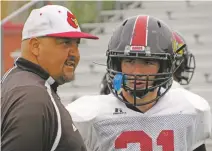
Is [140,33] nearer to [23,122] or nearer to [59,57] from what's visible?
[59,57]

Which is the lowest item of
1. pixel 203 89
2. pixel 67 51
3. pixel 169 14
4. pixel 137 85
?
pixel 203 89

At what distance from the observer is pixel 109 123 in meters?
→ 2.38

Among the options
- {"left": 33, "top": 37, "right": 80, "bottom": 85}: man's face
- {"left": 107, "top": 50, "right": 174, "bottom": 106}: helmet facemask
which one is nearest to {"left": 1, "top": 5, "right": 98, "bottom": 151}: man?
{"left": 33, "top": 37, "right": 80, "bottom": 85}: man's face

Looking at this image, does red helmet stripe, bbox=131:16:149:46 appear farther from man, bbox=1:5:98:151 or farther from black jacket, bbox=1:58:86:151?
black jacket, bbox=1:58:86:151

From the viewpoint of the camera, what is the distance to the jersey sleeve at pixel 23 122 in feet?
5.99

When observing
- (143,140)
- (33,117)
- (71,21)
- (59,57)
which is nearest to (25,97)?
(33,117)

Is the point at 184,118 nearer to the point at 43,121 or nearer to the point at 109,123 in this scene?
the point at 109,123

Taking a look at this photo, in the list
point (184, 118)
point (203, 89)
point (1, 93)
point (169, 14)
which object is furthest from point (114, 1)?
point (1, 93)

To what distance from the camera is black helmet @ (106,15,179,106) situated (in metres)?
2.30

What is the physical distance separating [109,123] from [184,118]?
0.96ft

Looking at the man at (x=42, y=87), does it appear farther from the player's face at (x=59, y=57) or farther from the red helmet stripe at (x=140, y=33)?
the red helmet stripe at (x=140, y=33)

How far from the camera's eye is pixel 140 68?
2.33 metres

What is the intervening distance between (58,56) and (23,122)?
29 cm

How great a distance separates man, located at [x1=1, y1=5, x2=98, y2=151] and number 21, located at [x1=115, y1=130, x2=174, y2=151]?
0.36 metres
